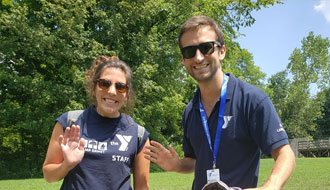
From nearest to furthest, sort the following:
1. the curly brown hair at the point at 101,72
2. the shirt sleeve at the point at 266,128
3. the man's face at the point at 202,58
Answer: the shirt sleeve at the point at 266,128 → the man's face at the point at 202,58 → the curly brown hair at the point at 101,72

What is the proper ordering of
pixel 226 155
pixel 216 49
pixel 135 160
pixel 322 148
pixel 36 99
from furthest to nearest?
1. pixel 322 148
2. pixel 36 99
3. pixel 135 160
4. pixel 216 49
5. pixel 226 155

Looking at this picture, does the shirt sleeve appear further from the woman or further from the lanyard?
the woman

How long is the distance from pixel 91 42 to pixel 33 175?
335 inches

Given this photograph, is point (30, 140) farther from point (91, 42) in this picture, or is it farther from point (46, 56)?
point (91, 42)

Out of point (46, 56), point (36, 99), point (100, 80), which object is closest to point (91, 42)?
point (46, 56)

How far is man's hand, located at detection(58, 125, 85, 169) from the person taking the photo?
2785 millimetres

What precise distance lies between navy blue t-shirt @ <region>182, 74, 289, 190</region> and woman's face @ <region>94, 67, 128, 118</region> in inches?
36.2

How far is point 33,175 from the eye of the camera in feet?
65.0

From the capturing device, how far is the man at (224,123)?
2389 mm

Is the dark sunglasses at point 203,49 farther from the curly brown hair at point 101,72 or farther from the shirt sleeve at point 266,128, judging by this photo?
the curly brown hair at point 101,72

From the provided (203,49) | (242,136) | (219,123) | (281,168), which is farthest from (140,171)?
(281,168)

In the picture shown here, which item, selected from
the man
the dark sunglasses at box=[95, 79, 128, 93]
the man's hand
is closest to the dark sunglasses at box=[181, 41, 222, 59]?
the man

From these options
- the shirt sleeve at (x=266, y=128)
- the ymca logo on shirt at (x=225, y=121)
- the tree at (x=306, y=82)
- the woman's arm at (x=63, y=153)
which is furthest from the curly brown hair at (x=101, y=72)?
the tree at (x=306, y=82)

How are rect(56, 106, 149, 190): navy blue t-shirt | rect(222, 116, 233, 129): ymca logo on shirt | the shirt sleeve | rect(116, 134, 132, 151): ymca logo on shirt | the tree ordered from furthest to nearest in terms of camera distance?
1. the tree
2. rect(116, 134, 132, 151): ymca logo on shirt
3. rect(56, 106, 149, 190): navy blue t-shirt
4. rect(222, 116, 233, 129): ymca logo on shirt
5. the shirt sleeve
